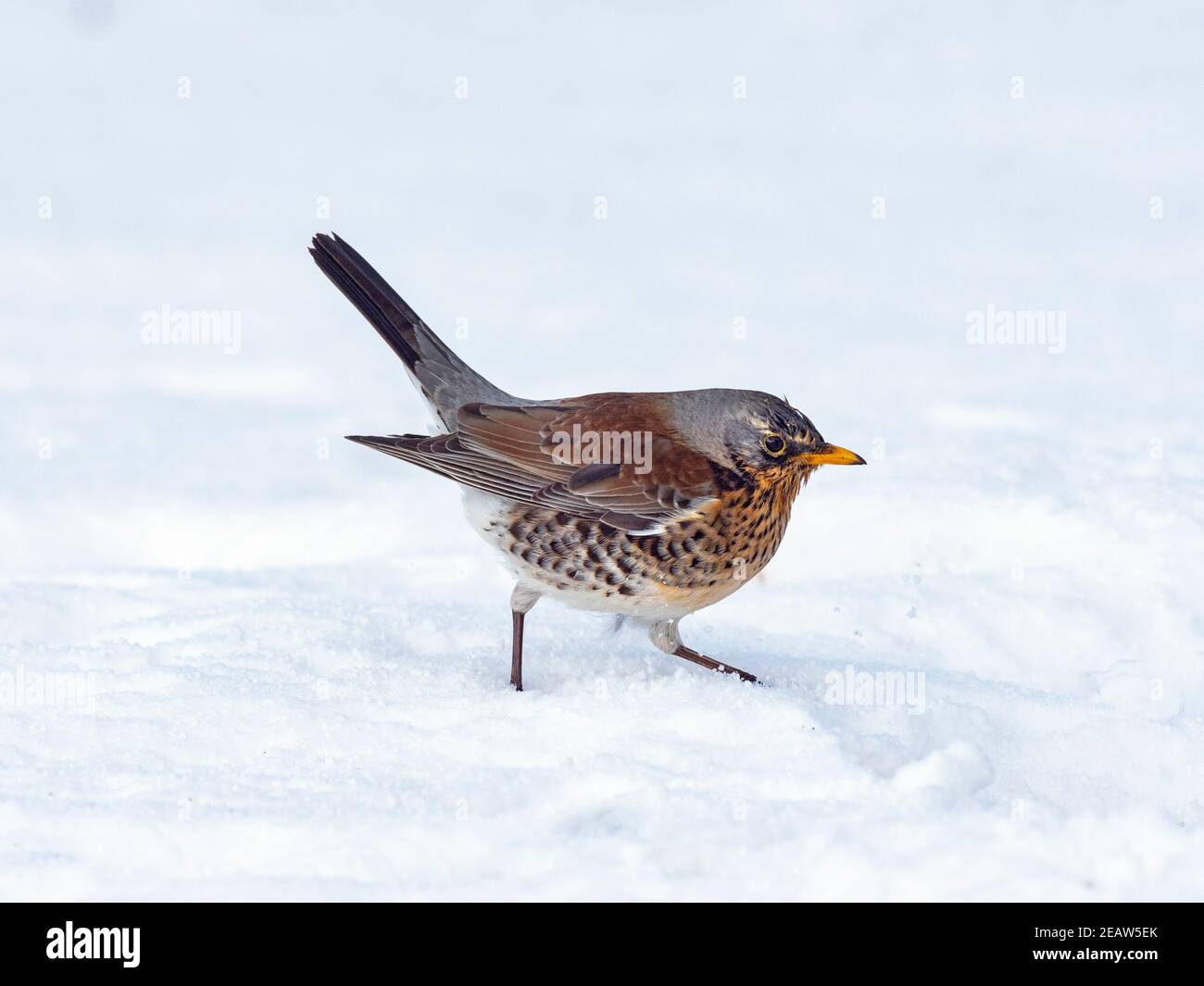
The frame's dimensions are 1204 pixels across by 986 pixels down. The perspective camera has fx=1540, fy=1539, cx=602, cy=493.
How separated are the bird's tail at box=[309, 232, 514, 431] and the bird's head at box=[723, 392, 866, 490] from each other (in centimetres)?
123

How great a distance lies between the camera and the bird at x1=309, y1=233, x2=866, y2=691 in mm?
5680

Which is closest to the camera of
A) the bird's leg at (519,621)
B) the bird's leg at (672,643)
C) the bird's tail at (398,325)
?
the bird's leg at (519,621)

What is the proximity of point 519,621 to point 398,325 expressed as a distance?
149 centimetres

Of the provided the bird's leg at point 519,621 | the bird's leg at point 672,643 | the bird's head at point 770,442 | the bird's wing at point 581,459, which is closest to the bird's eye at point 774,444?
the bird's head at point 770,442

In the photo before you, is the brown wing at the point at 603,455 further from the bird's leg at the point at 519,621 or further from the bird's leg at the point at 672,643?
the bird's leg at the point at 672,643

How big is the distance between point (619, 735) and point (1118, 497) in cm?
425

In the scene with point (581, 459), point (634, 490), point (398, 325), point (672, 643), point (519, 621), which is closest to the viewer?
point (634, 490)

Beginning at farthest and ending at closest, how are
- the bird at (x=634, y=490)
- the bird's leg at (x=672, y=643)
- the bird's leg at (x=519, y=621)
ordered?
the bird's leg at (x=672, y=643), the bird's leg at (x=519, y=621), the bird at (x=634, y=490)

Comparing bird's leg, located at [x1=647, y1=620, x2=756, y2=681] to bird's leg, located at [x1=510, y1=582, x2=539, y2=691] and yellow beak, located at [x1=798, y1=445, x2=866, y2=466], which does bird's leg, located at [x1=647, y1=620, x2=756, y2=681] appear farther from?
yellow beak, located at [x1=798, y1=445, x2=866, y2=466]

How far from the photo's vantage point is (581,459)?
233 inches

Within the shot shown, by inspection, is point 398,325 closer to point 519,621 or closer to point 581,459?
point 581,459

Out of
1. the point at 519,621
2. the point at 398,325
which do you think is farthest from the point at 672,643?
the point at 398,325

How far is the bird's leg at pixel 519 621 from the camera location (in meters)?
5.94

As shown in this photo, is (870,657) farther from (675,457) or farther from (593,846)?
(593,846)
